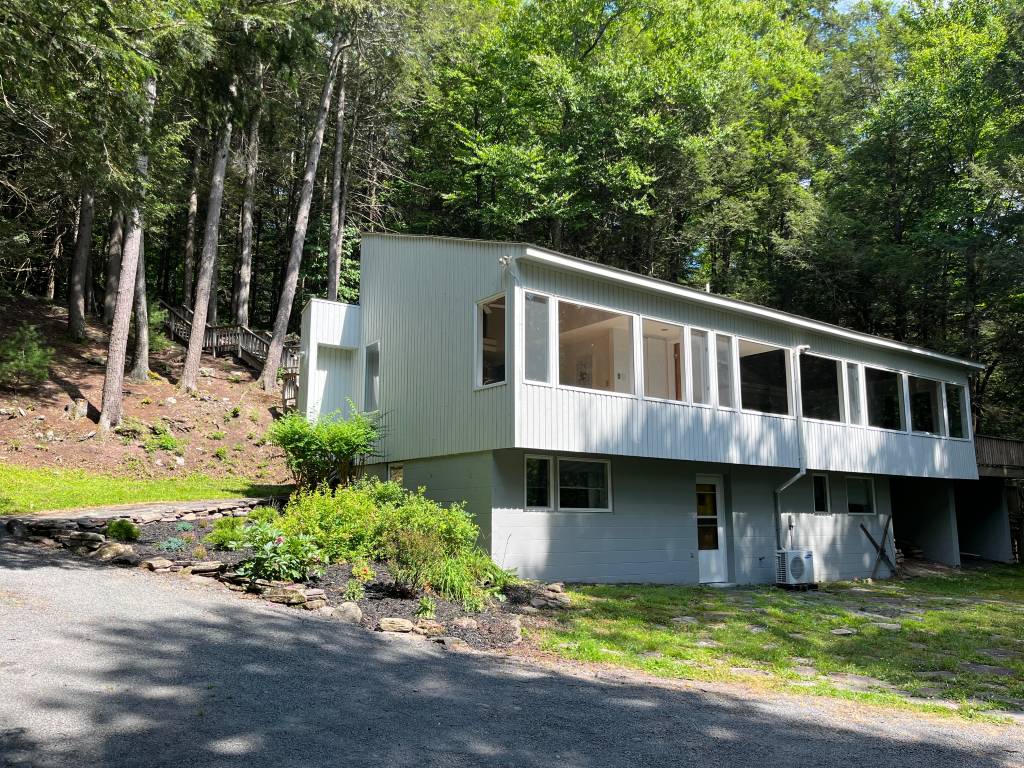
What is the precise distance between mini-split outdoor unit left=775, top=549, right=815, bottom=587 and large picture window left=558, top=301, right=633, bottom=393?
431cm

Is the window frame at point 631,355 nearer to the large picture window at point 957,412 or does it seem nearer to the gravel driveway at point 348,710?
the gravel driveway at point 348,710

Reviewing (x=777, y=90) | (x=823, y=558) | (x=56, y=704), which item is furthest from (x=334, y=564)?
(x=777, y=90)

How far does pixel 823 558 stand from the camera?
15.3 m

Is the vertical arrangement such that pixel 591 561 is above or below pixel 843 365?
below

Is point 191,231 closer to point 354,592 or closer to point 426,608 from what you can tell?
point 354,592

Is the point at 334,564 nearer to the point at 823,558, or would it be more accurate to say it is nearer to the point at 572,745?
the point at 572,745

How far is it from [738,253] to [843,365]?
43.4ft

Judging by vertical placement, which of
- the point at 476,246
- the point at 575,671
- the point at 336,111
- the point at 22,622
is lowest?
the point at 575,671

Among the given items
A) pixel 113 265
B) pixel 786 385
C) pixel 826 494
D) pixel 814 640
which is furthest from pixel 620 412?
pixel 113 265

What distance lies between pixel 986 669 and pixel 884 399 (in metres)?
9.92

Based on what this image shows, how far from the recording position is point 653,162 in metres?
25.0

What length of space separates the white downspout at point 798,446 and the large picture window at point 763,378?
9.3 inches

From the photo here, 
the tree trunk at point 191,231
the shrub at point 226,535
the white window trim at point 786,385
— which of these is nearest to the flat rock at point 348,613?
the shrub at point 226,535

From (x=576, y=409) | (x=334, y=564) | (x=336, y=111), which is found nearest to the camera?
(x=334, y=564)
